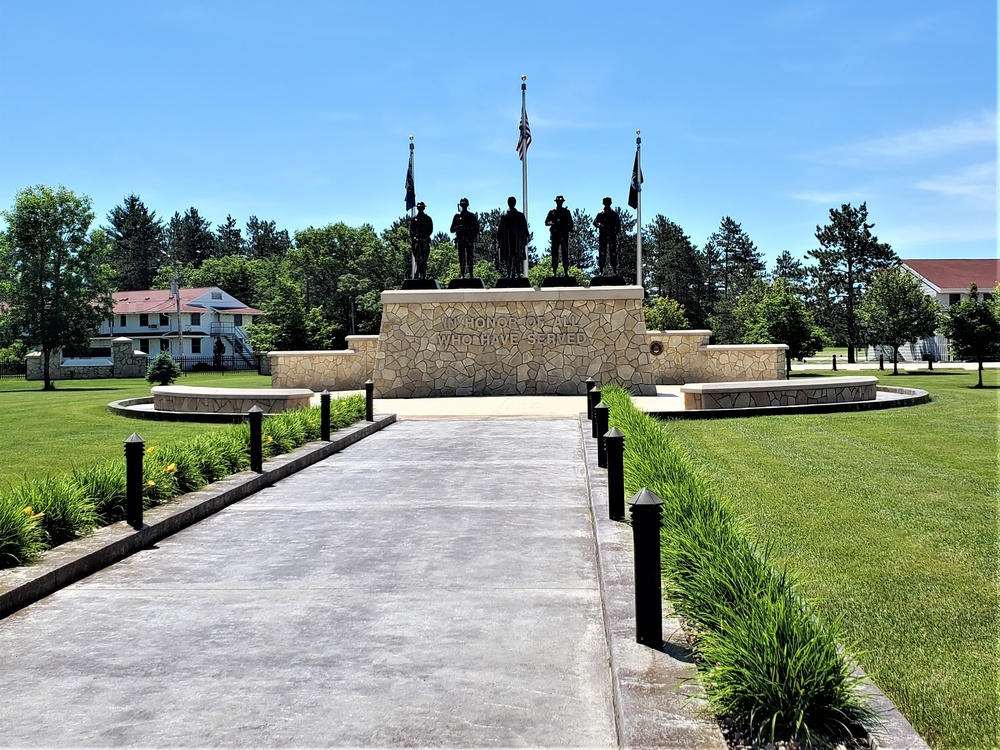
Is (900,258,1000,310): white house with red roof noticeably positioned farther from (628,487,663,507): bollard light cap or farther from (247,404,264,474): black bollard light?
(628,487,663,507): bollard light cap

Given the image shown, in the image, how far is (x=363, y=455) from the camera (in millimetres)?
12383

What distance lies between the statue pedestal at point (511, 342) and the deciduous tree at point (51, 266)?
88.3ft

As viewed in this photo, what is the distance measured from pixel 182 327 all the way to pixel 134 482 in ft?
225

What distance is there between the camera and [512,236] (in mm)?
23703

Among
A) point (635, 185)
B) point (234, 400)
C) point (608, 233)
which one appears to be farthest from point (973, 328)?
point (234, 400)

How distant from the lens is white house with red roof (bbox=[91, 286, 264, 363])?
7075 centimetres

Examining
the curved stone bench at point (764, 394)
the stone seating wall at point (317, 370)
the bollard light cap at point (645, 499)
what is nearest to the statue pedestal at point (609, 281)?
the stone seating wall at point (317, 370)

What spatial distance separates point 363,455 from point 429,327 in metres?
11.9

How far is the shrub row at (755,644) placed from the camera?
3.18 meters

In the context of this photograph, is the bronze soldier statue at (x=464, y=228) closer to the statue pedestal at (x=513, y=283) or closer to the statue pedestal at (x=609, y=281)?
the statue pedestal at (x=513, y=283)

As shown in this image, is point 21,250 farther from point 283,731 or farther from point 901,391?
point 283,731

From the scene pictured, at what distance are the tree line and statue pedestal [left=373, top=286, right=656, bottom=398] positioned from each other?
2.80 meters

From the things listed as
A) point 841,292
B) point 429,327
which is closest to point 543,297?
point 429,327

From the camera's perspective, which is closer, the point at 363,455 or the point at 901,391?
the point at 363,455
